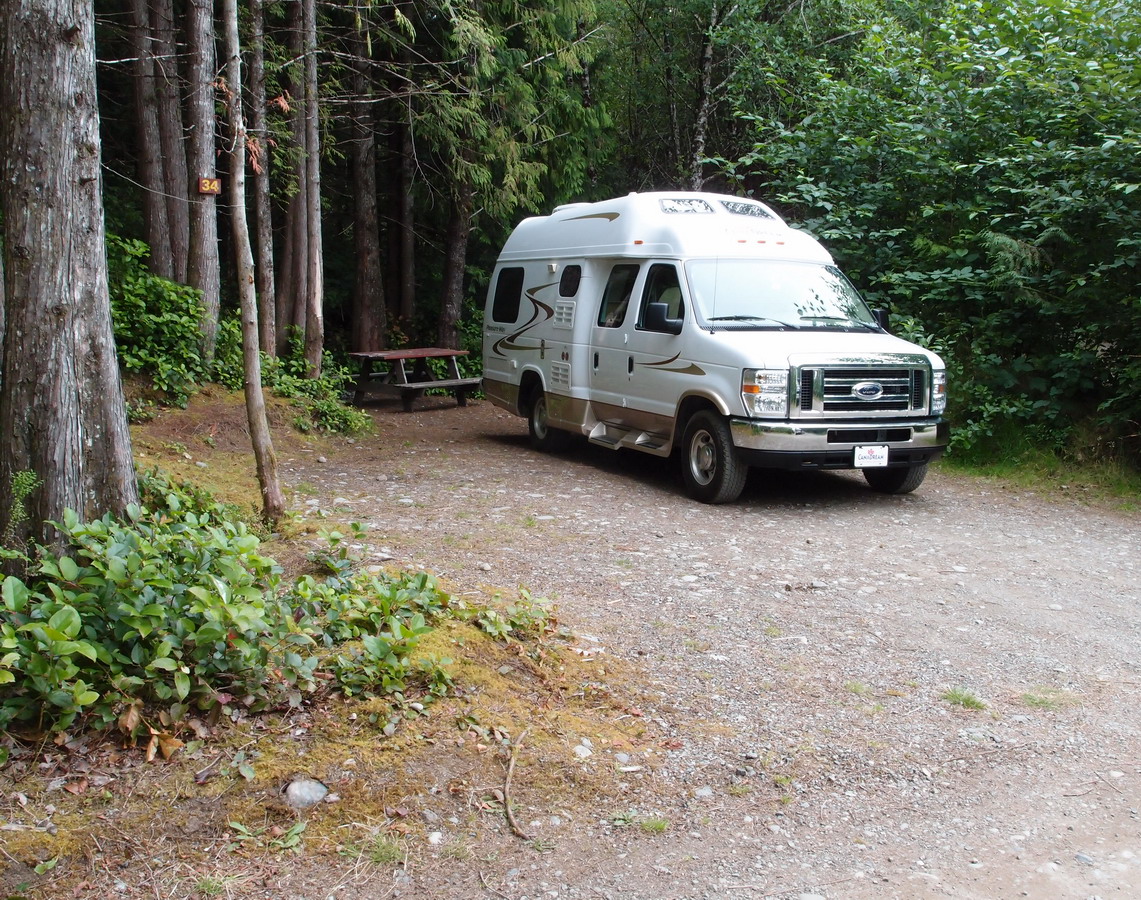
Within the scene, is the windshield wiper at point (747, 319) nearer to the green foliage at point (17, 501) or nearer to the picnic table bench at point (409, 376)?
the green foliage at point (17, 501)

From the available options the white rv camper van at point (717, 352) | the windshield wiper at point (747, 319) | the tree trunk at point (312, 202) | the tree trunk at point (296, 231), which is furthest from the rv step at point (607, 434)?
the tree trunk at point (296, 231)

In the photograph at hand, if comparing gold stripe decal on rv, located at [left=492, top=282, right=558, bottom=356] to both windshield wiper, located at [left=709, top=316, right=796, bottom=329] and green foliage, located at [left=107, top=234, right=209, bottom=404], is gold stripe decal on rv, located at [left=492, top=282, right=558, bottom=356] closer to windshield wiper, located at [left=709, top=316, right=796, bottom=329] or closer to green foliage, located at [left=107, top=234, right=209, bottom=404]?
windshield wiper, located at [left=709, top=316, right=796, bottom=329]

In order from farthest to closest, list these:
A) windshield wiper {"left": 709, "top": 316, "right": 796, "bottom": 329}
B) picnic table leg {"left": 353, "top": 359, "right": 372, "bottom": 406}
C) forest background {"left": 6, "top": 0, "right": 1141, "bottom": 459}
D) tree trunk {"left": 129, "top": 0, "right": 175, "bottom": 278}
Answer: picnic table leg {"left": 353, "top": 359, "right": 372, "bottom": 406} < tree trunk {"left": 129, "top": 0, "right": 175, "bottom": 278} < forest background {"left": 6, "top": 0, "right": 1141, "bottom": 459} < windshield wiper {"left": 709, "top": 316, "right": 796, "bottom": 329}

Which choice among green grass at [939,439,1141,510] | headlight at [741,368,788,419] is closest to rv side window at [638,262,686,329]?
headlight at [741,368,788,419]

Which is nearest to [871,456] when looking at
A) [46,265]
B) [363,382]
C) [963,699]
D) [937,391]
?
[937,391]

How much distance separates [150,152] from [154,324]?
345cm

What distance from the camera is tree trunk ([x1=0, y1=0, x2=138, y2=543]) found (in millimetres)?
4672

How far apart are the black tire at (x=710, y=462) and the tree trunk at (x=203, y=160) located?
6029 mm

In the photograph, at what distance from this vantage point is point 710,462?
9.56 meters

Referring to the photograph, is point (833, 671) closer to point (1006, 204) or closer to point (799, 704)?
point (799, 704)

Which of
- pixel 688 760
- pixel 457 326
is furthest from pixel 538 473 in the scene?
pixel 457 326

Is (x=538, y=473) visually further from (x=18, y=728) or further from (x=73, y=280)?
(x=18, y=728)

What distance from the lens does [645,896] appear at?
3.47 m

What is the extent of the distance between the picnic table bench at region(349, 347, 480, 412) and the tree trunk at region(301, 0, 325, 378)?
5.68 feet
